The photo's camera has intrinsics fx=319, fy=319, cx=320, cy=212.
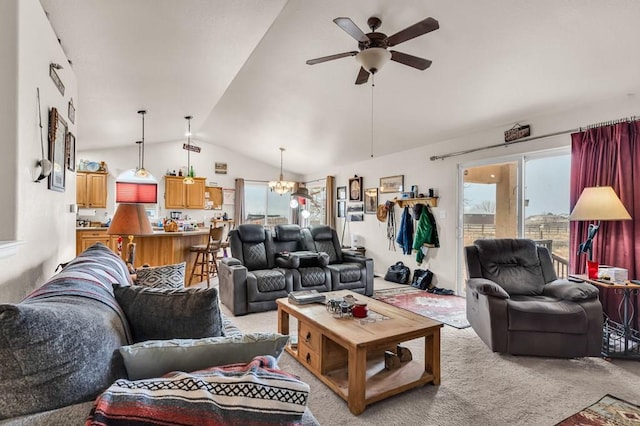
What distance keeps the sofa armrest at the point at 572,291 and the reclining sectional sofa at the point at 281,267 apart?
2309mm

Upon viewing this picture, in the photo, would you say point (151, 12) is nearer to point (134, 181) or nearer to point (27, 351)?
point (27, 351)

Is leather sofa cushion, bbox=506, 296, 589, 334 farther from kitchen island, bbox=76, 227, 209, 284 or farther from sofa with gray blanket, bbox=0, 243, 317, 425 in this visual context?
kitchen island, bbox=76, 227, 209, 284

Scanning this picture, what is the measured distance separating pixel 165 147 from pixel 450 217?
21.3 feet

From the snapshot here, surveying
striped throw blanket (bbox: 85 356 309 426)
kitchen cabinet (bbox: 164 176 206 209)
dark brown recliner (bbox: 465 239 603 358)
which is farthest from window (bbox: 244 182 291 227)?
striped throw blanket (bbox: 85 356 309 426)

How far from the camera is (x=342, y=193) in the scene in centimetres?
745

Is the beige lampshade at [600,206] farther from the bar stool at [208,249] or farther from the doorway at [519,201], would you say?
the bar stool at [208,249]

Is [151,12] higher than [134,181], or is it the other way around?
[151,12]

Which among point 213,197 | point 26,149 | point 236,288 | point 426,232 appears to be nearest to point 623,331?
point 426,232

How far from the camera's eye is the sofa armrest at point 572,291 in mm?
2699

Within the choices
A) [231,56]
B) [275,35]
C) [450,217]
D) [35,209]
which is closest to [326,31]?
[275,35]

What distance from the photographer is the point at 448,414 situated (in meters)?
1.96

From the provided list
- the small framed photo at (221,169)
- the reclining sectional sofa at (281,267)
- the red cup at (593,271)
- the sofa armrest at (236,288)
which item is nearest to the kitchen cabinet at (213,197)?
the small framed photo at (221,169)

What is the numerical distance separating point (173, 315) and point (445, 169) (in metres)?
4.62

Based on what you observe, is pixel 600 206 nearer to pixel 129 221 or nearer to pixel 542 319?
pixel 542 319
